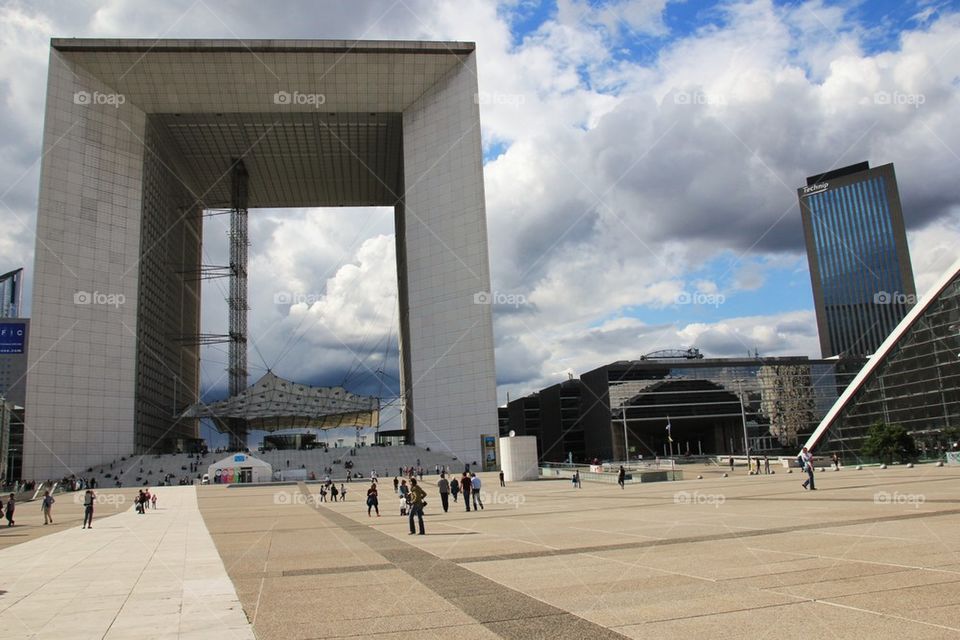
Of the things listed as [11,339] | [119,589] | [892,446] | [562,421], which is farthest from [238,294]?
[119,589]

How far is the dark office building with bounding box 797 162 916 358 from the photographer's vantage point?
559ft

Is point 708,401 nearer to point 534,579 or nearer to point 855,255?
point 855,255

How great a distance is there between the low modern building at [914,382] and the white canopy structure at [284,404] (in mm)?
57976

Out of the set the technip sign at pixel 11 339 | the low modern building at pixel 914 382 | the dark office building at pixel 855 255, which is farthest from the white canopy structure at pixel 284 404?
the dark office building at pixel 855 255

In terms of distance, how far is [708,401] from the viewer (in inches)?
4345

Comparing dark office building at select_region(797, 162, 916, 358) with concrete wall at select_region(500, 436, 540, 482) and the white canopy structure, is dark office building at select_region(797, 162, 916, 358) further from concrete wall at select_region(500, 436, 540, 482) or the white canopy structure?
concrete wall at select_region(500, 436, 540, 482)

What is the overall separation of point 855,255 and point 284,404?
500 ft

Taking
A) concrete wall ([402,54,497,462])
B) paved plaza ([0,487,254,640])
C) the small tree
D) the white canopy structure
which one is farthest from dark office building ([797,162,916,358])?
paved plaza ([0,487,254,640])

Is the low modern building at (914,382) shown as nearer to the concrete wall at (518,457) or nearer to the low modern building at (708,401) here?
the concrete wall at (518,457)

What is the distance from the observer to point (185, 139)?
92.4m

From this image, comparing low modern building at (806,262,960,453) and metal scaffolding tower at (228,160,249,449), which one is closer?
low modern building at (806,262,960,453)

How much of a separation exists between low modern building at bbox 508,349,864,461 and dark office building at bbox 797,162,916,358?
2734 inches

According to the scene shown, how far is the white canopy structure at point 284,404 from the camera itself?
3536 inches

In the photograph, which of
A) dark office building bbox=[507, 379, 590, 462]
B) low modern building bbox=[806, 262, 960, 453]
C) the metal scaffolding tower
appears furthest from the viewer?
dark office building bbox=[507, 379, 590, 462]
